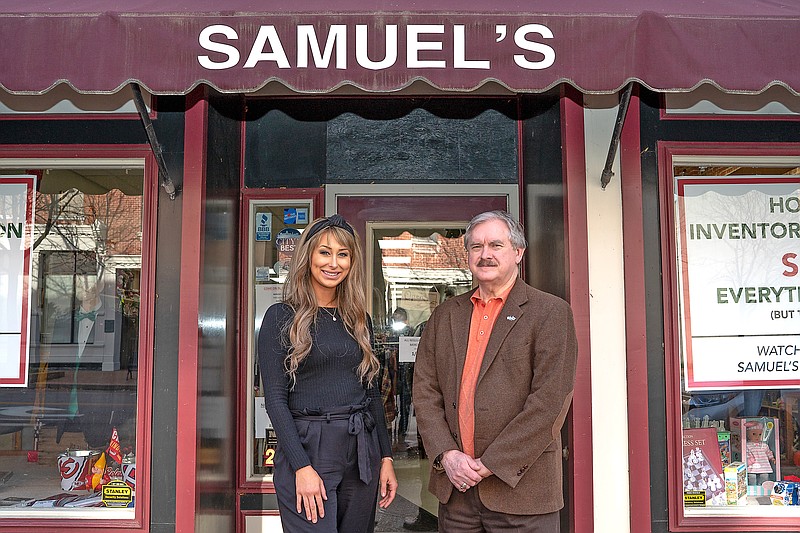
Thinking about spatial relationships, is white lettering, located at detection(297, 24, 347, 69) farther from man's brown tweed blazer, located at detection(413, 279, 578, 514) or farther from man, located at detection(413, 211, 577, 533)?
man's brown tweed blazer, located at detection(413, 279, 578, 514)

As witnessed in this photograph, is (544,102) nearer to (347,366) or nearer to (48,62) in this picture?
(347,366)

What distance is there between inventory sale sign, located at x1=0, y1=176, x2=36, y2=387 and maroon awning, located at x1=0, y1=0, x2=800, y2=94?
3.97 ft

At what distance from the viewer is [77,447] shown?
13.0 ft

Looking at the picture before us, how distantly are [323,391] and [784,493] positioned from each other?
2.55 meters

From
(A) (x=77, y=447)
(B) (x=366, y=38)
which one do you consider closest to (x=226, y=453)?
(A) (x=77, y=447)

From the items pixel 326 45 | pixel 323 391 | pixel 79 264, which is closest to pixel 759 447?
pixel 323 391

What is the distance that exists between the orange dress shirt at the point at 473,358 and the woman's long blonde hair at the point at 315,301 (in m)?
0.39

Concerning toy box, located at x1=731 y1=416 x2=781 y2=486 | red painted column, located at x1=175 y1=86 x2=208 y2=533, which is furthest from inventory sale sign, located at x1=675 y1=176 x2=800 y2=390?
red painted column, located at x1=175 y1=86 x2=208 y2=533

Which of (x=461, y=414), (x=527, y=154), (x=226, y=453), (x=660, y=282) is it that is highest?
(x=527, y=154)

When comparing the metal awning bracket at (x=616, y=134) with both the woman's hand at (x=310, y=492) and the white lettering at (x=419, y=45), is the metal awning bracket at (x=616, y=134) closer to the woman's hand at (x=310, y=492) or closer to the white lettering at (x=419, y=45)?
the white lettering at (x=419, y=45)

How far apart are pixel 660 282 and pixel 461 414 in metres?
1.34

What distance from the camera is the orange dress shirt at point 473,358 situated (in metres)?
2.95

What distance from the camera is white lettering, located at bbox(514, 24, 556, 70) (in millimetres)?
A: 2941

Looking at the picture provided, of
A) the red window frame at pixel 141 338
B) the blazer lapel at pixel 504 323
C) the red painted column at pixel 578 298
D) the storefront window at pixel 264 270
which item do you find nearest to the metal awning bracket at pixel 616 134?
the red painted column at pixel 578 298
